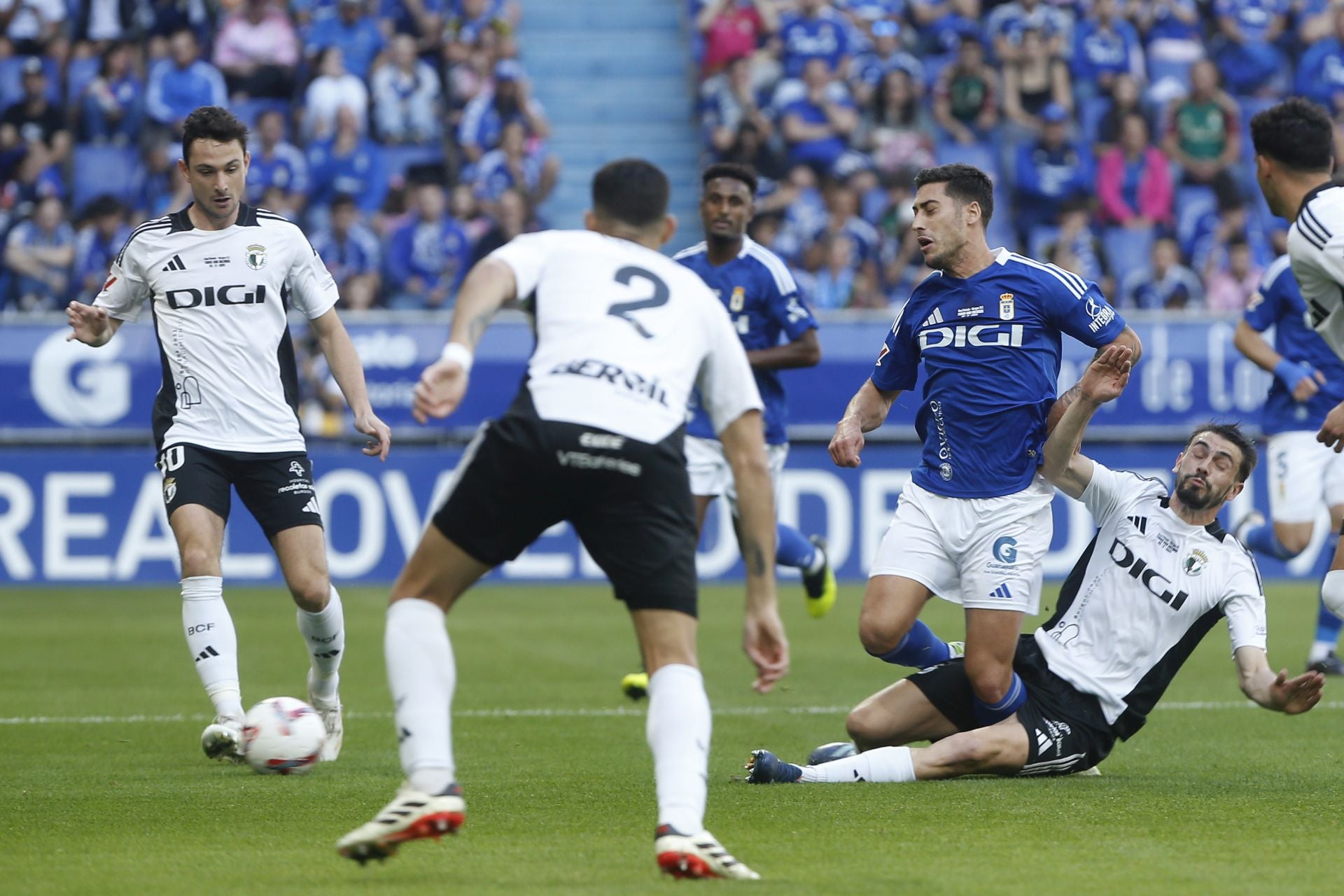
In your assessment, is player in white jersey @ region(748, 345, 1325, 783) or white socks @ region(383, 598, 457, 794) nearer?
white socks @ region(383, 598, 457, 794)

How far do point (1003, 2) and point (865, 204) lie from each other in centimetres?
432

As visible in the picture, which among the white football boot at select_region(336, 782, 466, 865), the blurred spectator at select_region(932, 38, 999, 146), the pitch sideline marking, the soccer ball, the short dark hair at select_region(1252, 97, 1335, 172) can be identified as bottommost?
the pitch sideline marking

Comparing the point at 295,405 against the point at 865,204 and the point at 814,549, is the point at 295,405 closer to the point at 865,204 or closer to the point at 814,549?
the point at 814,549

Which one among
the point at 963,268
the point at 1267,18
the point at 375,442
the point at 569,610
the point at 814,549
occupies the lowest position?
the point at 569,610

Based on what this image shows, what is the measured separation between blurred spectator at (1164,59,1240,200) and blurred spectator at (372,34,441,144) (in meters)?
8.44

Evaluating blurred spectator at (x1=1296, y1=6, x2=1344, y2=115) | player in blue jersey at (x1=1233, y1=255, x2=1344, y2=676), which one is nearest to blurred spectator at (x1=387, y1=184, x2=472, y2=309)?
player in blue jersey at (x1=1233, y1=255, x2=1344, y2=676)

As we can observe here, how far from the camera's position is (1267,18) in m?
22.5

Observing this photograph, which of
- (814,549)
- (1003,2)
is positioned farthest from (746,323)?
(1003,2)

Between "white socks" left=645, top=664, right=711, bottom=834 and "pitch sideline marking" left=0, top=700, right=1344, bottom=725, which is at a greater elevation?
"white socks" left=645, top=664, right=711, bottom=834

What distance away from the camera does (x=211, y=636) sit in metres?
7.28

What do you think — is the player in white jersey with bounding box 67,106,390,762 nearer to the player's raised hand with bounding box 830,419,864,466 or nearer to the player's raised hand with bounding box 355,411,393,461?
the player's raised hand with bounding box 355,411,393,461

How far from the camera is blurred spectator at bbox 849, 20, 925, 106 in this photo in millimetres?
21156

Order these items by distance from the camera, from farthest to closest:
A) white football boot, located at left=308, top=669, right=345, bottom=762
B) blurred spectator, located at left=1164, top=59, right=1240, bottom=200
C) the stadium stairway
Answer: the stadium stairway < blurred spectator, located at left=1164, top=59, right=1240, bottom=200 < white football boot, located at left=308, top=669, right=345, bottom=762

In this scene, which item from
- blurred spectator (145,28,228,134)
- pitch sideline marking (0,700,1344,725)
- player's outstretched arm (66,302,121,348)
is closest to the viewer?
player's outstretched arm (66,302,121,348)
